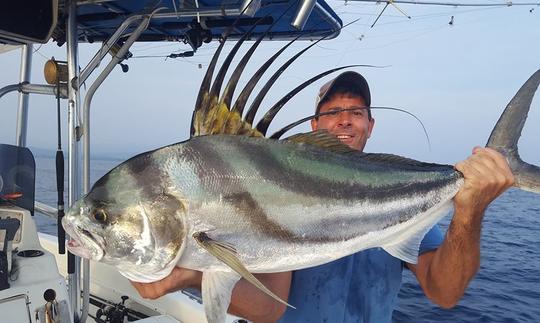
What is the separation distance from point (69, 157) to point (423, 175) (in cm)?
298

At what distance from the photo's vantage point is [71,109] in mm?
3738

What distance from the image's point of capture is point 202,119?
1888 mm

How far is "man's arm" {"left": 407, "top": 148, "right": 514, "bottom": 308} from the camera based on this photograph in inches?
84.5

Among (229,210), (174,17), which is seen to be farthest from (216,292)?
(174,17)

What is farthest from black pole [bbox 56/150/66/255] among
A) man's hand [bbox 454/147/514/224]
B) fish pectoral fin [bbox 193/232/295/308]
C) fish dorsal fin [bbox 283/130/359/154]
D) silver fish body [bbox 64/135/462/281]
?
man's hand [bbox 454/147/514/224]

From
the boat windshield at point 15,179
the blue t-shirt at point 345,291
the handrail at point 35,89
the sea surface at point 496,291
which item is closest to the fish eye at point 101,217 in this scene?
the blue t-shirt at point 345,291

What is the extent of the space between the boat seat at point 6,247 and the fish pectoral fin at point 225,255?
8.35 ft

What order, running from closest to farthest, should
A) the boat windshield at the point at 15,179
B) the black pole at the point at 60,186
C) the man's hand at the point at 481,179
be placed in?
the man's hand at the point at 481,179, the black pole at the point at 60,186, the boat windshield at the point at 15,179

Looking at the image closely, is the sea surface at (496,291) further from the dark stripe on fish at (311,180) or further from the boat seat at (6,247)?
the dark stripe on fish at (311,180)

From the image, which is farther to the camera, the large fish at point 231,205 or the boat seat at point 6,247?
the boat seat at point 6,247

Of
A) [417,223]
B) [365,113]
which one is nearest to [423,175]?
[417,223]

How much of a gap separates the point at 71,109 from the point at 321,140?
261cm

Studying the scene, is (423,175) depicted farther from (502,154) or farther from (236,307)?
(236,307)

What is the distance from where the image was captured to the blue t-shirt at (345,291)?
2.77 m
